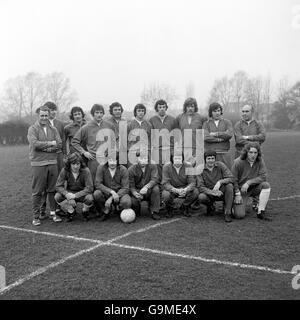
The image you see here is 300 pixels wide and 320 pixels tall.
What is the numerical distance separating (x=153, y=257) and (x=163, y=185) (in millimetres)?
2295

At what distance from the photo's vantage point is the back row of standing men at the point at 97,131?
22.5 ft

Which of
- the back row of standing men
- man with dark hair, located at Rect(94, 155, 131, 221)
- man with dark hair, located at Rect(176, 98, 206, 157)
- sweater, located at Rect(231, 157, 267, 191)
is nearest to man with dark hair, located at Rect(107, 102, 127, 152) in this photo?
the back row of standing men

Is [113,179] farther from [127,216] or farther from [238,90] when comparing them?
[238,90]

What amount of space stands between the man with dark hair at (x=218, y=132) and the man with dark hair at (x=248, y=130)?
31cm

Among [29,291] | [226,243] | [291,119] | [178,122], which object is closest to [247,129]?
[178,122]

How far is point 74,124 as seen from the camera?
7613 mm

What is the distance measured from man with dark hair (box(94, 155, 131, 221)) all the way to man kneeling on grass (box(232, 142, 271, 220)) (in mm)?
2034

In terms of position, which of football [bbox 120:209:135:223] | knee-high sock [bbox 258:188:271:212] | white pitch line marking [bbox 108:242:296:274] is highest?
knee-high sock [bbox 258:188:271:212]

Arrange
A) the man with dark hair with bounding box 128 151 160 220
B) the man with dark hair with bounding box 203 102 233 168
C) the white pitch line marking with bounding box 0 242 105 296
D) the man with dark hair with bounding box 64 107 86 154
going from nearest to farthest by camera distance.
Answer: the white pitch line marking with bounding box 0 242 105 296
the man with dark hair with bounding box 128 151 160 220
the man with dark hair with bounding box 203 102 233 168
the man with dark hair with bounding box 64 107 86 154

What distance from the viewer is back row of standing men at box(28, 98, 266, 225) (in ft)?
22.5

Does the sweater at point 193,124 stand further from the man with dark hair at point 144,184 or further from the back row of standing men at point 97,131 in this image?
the man with dark hair at point 144,184

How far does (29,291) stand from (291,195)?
6613 millimetres

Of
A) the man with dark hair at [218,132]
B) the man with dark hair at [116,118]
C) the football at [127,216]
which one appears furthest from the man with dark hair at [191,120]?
the football at [127,216]

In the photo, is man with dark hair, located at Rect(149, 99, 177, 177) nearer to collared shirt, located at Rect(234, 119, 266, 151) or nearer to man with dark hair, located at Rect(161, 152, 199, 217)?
man with dark hair, located at Rect(161, 152, 199, 217)
